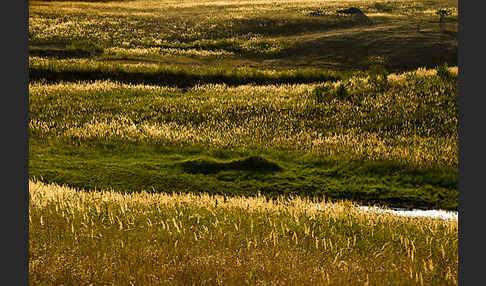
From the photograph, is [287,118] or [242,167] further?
[287,118]

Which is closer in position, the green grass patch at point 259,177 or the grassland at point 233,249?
the grassland at point 233,249

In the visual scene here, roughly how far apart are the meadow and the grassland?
0.03m

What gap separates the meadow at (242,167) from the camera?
764 centimetres

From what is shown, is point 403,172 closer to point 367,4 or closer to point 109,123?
point 109,123

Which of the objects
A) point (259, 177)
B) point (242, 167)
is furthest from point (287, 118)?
point (259, 177)

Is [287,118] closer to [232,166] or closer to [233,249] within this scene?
[232,166]

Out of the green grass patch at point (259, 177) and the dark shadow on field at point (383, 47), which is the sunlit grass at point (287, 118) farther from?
the dark shadow on field at point (383, 47)

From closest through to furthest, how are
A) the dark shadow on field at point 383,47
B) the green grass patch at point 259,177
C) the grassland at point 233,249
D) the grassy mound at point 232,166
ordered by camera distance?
the grassland at point 233,249, the green grass patch at point 259,177, the grassy mound at point 232,166, the dark shadow on field at point 383,47

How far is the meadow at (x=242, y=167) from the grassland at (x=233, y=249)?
33 millimetres

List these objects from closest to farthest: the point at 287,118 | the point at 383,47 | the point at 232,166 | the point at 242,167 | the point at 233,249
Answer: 1. the point at 233,249
2. the point at 242,167
3. the point at 232,166
4. the point at 287,118
5. the point at 383,47

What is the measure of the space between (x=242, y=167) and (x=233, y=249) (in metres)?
10.5

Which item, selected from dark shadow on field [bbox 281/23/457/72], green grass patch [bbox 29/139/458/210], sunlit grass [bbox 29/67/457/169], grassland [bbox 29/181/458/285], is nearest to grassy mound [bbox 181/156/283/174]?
green grass patch [bbox 29/139/458/210]

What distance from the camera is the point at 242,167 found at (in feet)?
61.1

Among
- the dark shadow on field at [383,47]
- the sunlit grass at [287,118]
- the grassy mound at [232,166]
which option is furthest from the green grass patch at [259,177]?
the dark shadow on field at [383,47]
